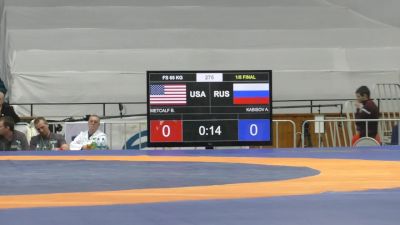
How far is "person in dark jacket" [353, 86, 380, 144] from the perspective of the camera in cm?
819

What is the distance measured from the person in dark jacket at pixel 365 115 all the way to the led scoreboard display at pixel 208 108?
1536 mm

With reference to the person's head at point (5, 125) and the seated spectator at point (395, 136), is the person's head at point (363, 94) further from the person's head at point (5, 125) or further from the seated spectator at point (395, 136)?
the person's head at point (5, 125)

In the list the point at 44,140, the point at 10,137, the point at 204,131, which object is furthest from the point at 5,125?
the point at 204,131

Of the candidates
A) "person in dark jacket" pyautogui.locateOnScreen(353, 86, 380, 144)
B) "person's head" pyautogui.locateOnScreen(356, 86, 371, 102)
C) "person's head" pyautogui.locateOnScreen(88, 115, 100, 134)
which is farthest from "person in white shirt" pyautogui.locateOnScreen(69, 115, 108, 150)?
"person's head" pyautogui.locateOnScreen(356, 86, 371, 102)

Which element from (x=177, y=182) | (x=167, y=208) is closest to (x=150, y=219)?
(x=167, y=208)

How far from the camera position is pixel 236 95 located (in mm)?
7090

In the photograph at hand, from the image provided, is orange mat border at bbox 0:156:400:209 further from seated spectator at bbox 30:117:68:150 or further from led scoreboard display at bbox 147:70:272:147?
seated spectator at bbox 30:117:68:150

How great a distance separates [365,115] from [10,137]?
3769mm

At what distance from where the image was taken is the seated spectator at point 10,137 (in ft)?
21.2

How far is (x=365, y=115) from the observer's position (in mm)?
8406

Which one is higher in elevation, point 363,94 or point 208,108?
point 363,94
